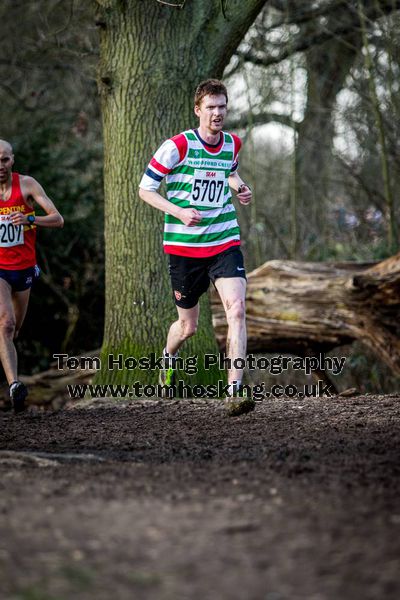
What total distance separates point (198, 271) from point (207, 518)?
375 centimetres

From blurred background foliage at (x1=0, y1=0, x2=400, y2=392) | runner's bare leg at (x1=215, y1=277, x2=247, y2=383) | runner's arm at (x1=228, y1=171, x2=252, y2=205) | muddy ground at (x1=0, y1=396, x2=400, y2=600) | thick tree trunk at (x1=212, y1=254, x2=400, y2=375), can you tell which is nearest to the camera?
muddy ground at (x1=0, y1=396, x2=400, y2=600)

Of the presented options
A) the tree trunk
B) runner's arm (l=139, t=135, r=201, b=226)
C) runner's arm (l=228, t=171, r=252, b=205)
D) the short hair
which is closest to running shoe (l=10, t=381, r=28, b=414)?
runner's arm (l=139, t=135, r=201, b=226)

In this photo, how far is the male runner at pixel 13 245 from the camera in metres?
7.78

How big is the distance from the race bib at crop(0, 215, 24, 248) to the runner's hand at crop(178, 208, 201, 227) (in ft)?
5.86

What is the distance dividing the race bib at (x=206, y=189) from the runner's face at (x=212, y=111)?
0.32m

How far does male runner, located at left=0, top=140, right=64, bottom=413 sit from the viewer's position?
778 cm

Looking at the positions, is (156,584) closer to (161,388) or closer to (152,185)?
(152,185)

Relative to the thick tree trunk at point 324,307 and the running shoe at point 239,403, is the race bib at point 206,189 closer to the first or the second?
the running shoe at point 239,403

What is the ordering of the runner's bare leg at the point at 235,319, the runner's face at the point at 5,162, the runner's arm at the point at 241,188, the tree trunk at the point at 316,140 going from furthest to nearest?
Answer: the tree trunk at the point at 316,140 → the runner's face at the point at 5,162 → the runner's arm at the point at 241,188 → the runner's bare leg at the point at 235,319

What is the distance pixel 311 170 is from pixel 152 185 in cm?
745

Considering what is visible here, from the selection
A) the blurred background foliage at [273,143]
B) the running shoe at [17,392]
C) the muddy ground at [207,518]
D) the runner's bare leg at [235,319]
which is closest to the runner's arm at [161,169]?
the runner's bare leg at [235,319]

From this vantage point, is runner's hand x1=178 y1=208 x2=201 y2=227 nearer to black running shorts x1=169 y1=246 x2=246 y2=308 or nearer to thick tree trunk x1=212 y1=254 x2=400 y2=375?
black running shorts x1=169 y1=246 x2=246 y2=308

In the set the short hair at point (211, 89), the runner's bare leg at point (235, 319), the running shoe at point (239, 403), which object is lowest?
the running shoe at point (239, 403)

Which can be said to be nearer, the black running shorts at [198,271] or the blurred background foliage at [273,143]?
the black running shorts at [198,271]
